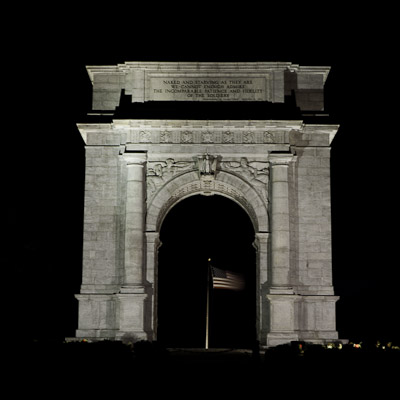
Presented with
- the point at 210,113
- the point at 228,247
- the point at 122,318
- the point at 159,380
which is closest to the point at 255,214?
the point at 210,113

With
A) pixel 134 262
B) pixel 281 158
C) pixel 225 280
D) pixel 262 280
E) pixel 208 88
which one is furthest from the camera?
pixel 225 280

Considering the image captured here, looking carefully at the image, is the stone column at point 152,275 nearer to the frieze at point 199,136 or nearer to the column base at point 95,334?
the column base at point 95,334

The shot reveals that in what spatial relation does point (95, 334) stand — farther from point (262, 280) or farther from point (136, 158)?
point (136, 158)

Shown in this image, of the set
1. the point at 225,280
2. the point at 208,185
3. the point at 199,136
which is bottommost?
the point at 225,280

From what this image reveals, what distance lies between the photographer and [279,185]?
3447 centimetres

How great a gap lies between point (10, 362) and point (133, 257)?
1526cm

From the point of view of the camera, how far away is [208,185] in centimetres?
3641

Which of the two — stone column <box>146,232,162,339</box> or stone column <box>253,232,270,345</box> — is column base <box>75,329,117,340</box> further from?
stone column <box>253,232,270,345</box>

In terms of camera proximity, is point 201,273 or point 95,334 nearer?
point 95,334

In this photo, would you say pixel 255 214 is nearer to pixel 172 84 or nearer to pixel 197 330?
pixel 172 84

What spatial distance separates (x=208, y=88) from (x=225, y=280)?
→ 880 cm

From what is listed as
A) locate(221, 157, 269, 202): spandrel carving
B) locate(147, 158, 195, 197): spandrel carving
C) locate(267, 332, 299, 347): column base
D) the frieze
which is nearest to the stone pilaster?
locate(221, 157, 269, 202): spandrel carving

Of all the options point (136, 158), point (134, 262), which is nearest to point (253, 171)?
point (136, 158)

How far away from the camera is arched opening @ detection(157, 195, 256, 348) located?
136ft
